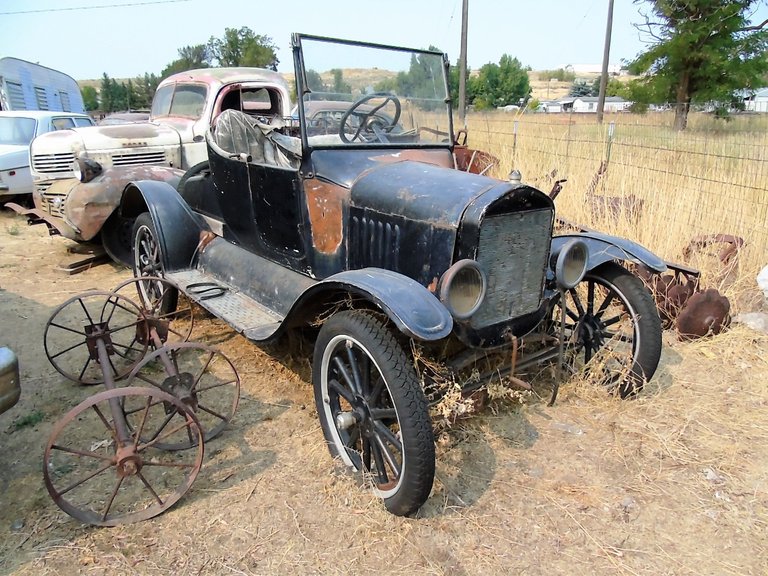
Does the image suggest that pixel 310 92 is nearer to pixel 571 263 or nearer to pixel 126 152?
pixel 571 263

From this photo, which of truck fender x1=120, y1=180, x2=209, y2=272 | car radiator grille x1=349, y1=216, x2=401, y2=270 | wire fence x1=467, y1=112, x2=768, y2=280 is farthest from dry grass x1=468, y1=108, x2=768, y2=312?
truck fender x1=120, y1=180, x2=209, y2=272

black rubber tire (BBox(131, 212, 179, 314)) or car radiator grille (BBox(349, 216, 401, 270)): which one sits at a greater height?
car radiator grille (BBox(349, 216, 401, 270))

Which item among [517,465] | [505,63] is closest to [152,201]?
[517,465]

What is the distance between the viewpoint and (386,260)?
9.27 ft

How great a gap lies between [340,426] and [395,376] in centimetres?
51

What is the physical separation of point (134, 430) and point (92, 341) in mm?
634

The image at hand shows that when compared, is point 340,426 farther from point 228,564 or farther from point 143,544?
point 143,544

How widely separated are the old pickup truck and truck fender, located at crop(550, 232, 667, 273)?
11.8ft

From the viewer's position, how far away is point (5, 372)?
90.5 inches

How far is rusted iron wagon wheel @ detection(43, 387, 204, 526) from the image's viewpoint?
7.55 feet

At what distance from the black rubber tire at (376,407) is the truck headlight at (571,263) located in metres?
0.97

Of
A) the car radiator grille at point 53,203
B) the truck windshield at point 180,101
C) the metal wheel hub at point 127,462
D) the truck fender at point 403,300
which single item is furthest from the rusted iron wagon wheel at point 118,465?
the truck windshield at point 180,101

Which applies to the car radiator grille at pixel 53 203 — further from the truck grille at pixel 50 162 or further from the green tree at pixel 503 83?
the green tree at pixel 503 83

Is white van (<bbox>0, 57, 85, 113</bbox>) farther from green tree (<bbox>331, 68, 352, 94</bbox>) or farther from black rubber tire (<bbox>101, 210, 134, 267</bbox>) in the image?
green tree (<bbox>331, 68, 352, 94</bbox>)
